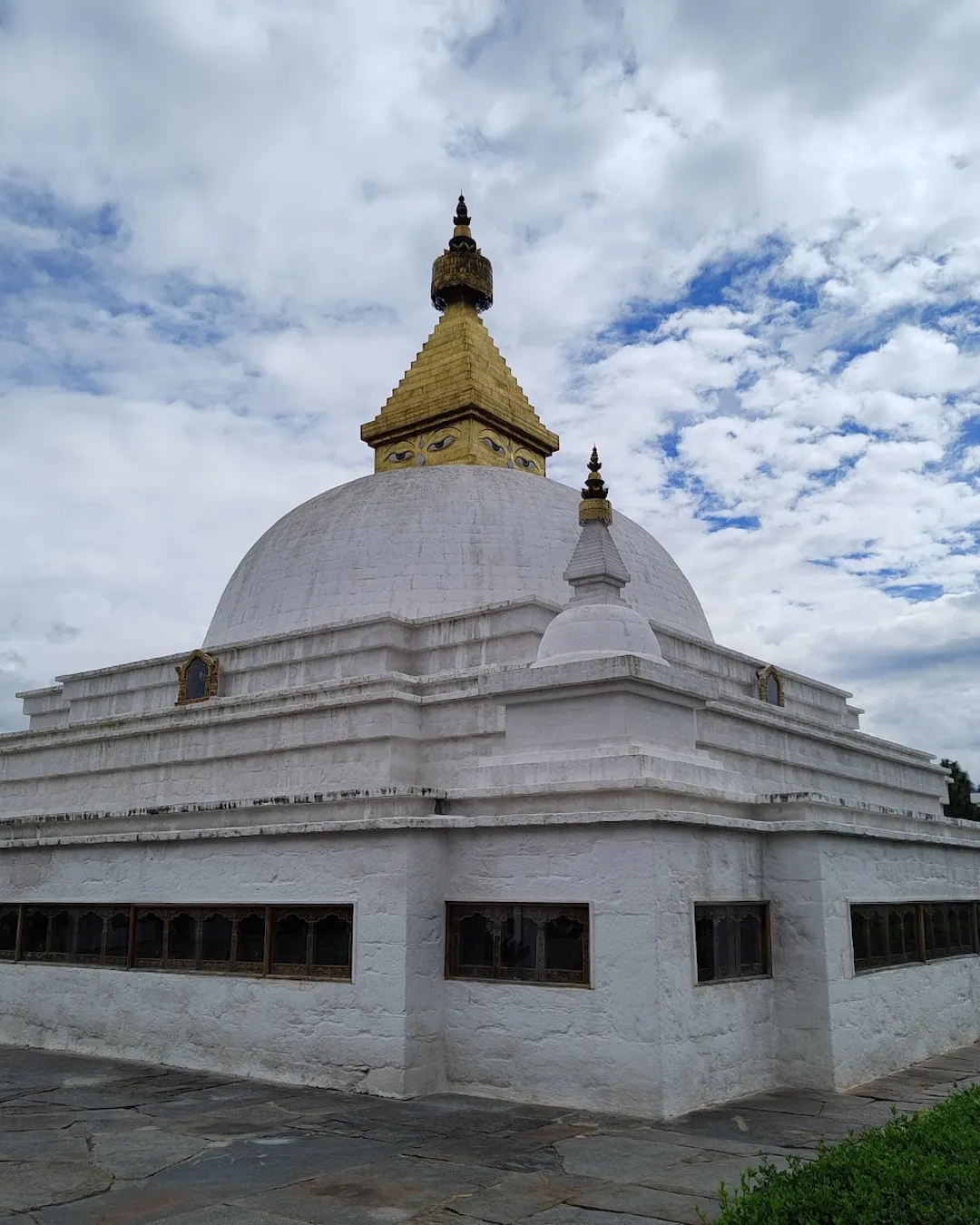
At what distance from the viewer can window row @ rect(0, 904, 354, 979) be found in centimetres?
1151

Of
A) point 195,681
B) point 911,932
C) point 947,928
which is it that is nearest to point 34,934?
point 195,681

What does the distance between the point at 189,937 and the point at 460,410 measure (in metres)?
14.4

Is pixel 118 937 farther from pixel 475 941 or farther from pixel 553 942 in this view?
pixel 553 942

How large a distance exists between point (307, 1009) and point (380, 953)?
115cm

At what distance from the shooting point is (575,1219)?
21.8 ft

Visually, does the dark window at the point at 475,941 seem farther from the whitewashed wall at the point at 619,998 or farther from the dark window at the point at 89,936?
the dark window at the point at 89,936

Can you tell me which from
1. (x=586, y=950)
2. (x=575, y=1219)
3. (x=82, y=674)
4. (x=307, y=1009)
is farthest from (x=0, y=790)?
(x=575, y=1219)

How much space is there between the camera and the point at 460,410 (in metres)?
24.0

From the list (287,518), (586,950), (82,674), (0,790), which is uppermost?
(287,518)

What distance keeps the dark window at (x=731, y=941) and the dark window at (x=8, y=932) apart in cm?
967

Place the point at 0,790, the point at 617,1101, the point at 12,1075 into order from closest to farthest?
the point at 617,1101
the point at 12,1075
the point at 0,790

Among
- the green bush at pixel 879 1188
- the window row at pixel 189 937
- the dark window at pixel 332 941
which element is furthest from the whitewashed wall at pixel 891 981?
the window row at pixel 189 937

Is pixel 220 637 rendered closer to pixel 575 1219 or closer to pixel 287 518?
pixel 287 518

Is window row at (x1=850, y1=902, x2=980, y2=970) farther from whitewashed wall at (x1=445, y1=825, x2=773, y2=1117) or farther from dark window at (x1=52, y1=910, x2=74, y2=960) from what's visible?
dark window at (x1=52, y1=910, x2=74, y2=960)
